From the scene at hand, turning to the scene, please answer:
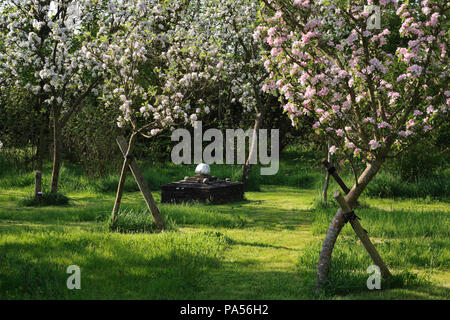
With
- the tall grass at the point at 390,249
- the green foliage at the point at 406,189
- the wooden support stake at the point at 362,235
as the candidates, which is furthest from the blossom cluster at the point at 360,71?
the green foliage at the point at 406,189

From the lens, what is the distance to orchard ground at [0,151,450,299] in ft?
19.3

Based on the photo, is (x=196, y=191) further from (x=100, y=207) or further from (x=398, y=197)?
(x=398, y=197)

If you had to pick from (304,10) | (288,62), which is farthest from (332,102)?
(304,10)

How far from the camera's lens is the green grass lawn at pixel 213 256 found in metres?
5.88

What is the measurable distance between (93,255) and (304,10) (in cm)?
432

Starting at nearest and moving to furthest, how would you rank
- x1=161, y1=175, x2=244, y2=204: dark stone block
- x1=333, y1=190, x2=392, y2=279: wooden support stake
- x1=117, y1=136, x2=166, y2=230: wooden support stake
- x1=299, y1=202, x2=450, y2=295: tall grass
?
x1=333, y1=190, x2=392, y2=279: wooden support stake
x1=299, y1=202, x2=450, y2=295: tall grass
x1=117, y1=136, x2=166, y2=230: wooden support stake
x1=161, y1=175, x2=244, y2=204: dark stone block

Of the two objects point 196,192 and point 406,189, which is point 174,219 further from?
point 406,189

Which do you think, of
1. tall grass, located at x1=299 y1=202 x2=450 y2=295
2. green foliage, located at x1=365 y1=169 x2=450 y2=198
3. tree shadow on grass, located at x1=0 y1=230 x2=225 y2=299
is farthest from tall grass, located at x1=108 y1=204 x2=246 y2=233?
green foliage, located at x1=365 y1=169 x2=450 y2=198

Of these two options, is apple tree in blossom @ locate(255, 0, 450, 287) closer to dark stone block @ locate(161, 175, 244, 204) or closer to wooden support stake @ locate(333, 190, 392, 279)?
wooden support stake @ locate(333, 190, 392, 279)

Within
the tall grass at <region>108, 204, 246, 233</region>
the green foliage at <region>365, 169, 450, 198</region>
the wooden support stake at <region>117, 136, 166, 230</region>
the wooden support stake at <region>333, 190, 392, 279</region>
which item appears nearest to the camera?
the wooden support stake at <region>333, 190, 392, 279</region>

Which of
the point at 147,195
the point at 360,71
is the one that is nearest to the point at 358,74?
the point at 360,71

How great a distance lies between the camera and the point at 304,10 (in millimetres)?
6289

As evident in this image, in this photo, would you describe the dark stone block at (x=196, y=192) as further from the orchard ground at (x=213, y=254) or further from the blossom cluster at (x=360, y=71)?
the blossom cluster at (x=360, y=71)

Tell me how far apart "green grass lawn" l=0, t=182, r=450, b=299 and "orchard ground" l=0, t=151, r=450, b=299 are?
1 cm
